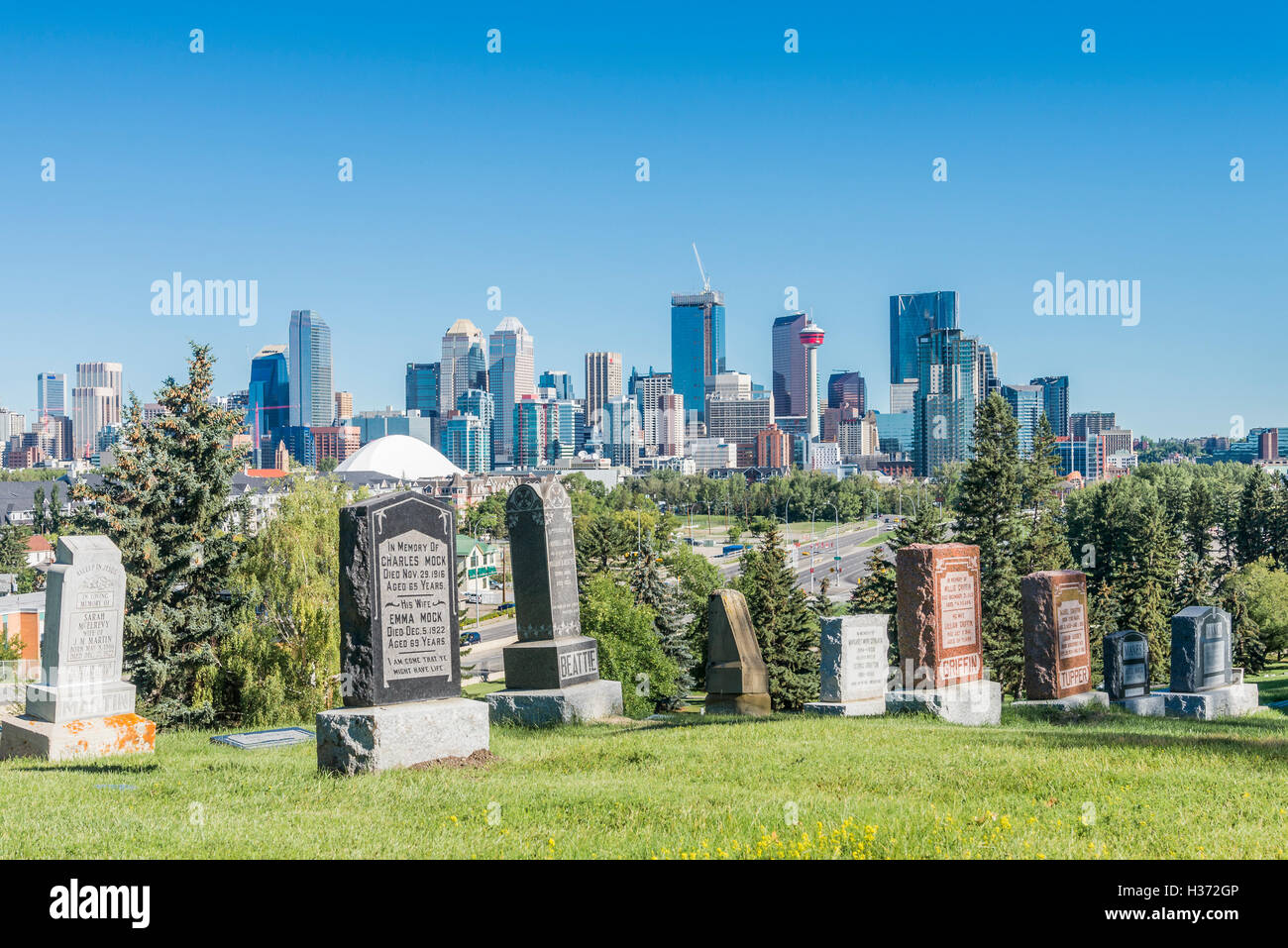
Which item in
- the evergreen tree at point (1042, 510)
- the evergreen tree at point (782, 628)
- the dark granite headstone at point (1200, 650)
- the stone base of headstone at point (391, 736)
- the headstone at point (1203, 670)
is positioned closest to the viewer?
the stone base of headstone at point (391, 736)

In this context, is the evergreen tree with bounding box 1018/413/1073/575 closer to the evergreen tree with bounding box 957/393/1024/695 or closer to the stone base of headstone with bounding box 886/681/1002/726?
the evergreen tree with bounding box 957/393/1024/695

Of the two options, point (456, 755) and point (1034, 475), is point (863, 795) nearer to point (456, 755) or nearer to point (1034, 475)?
point (456, 755)

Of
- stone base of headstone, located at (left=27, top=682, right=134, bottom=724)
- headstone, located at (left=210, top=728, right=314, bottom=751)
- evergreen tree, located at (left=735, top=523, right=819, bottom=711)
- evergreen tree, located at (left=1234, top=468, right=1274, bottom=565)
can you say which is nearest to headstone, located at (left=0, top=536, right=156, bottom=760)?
stone base of headstone, located at (left=27, top=682, right=134, bottom=724)

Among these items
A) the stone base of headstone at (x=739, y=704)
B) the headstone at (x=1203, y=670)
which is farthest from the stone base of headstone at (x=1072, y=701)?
the stone base of headstone at (x=739, y=704)

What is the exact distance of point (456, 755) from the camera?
9844 millimetres

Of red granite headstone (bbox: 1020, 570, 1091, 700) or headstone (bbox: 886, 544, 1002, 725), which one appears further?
red granite headstone (bbox: 1020, 570, 1091, 700)

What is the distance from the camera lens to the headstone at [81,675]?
12570 millimetres

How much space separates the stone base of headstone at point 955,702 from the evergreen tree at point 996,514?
75.7 feet

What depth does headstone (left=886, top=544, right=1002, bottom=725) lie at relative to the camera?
13469 mm

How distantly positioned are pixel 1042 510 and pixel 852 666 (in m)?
38.1

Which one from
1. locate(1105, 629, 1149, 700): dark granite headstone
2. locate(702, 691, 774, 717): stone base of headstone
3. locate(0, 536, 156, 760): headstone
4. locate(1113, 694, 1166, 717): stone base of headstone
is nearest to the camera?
locate(0, 536, 156, 760): headstone

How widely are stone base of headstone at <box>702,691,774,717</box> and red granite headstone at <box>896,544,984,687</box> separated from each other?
2893 millimetres

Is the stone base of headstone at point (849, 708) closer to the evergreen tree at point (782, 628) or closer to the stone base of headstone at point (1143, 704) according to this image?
the stone base of headstone at point (1143, 704)

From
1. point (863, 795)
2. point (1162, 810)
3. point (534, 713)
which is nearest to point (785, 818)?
point (863, 795)
